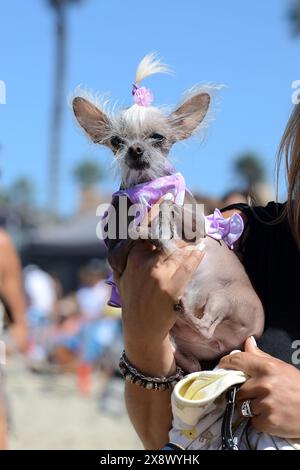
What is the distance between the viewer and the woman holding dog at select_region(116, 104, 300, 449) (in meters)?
2.00

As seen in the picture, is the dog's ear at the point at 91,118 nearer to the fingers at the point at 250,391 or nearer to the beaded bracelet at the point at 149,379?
the beaded bracelet at the point at 149,379

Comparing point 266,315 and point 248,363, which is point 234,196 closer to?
point 266,315

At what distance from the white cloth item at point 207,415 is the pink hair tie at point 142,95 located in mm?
978

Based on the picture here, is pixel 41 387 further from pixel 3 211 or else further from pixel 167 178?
pixel 3 211

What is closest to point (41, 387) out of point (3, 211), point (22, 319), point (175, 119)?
point (22, 319)

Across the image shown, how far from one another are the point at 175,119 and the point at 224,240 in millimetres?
489

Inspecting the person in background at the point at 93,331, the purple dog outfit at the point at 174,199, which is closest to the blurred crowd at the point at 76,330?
the person in background at the point at 93,331

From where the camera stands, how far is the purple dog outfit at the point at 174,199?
2424mm

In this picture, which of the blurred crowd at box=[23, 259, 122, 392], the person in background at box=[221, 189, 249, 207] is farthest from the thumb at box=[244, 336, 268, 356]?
the blurred crowd at box=[23, 259, 122, 392]

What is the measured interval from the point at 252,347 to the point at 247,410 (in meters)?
0.24

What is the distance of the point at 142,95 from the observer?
104 inches
